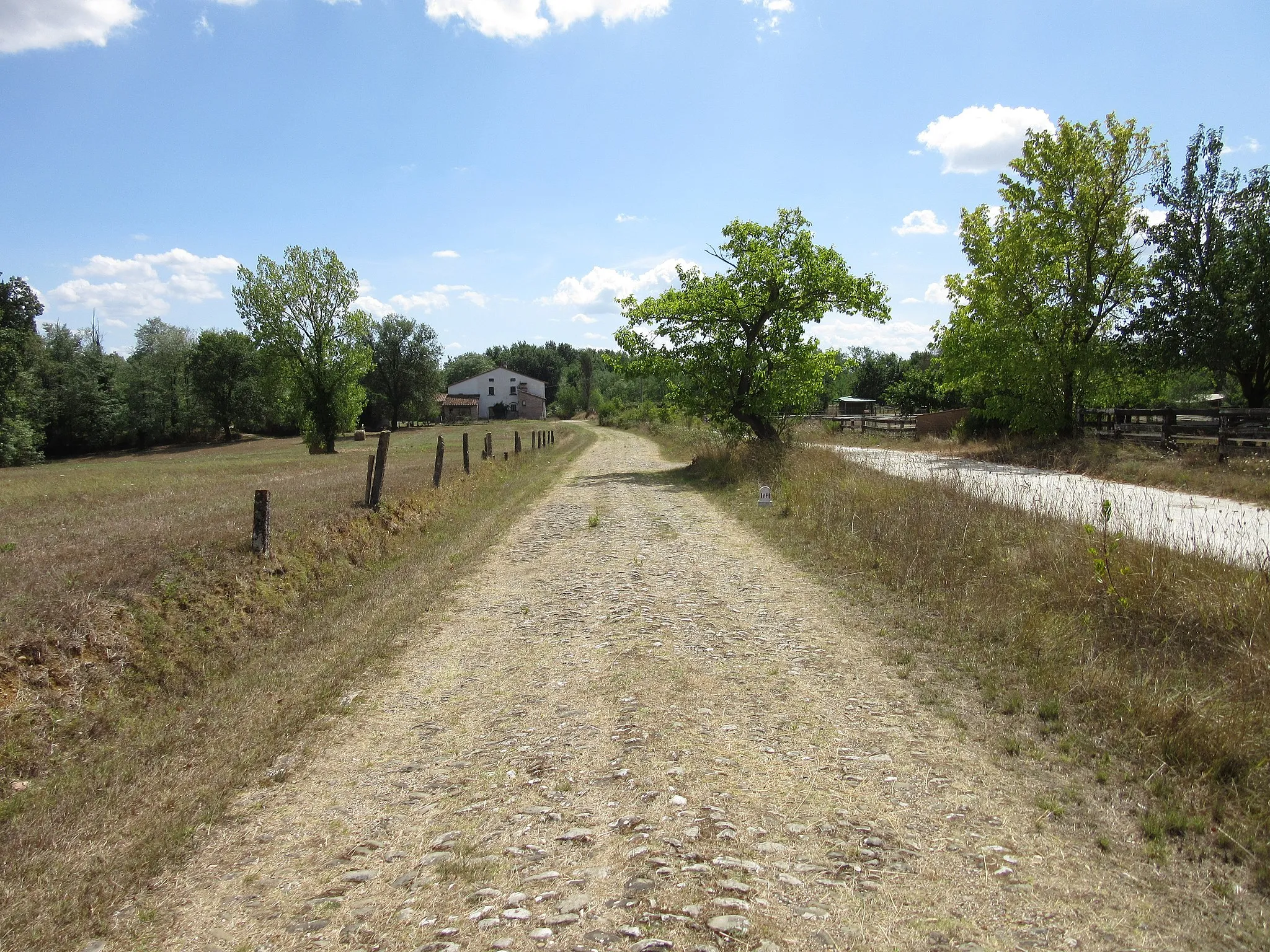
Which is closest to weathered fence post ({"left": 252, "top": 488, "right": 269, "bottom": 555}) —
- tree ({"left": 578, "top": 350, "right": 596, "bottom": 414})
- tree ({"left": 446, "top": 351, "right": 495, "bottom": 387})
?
tree ({"left": 578, "top": 350, "right": 596, "bottom": 414})

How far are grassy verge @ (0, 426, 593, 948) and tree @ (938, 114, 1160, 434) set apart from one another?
21.9 m

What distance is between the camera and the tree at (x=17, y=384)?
4075cm

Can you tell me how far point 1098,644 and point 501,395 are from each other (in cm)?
10978

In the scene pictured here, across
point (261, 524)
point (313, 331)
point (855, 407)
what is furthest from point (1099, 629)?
point (855, 407)

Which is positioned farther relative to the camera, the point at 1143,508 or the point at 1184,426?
the point at 1184,426

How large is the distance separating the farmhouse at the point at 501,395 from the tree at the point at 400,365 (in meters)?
21.6

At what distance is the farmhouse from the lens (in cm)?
10962

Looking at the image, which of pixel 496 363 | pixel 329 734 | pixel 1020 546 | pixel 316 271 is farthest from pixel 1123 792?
pixel 496 363

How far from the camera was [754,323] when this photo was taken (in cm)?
2489

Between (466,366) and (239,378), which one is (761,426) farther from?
(466,366)

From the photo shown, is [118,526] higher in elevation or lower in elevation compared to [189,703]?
higher

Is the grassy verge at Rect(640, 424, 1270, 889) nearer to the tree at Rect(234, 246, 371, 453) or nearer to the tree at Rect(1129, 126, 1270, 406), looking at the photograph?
the tree at Rect(1129, 126, 1270, 406)

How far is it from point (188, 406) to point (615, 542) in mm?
69925

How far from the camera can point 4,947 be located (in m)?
3.19
